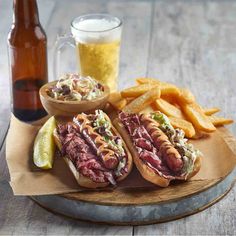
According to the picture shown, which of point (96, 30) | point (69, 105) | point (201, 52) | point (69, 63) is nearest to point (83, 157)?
point (69, 105)

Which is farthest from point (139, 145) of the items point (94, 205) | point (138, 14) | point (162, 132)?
point (138, 14)

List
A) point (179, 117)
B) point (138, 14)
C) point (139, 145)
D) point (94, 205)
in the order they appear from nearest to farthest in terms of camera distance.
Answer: point (94, 205) < point (139, 145) < point (179, 117) < point (138, 14)

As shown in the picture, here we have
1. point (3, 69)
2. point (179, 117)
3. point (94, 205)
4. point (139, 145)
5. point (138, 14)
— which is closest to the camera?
point (94, 205)

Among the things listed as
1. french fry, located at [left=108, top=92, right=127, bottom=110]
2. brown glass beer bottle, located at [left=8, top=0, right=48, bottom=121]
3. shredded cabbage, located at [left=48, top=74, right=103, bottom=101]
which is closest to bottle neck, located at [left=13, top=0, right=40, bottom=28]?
brown glass beer bottle, located at [left=8, top=0, right=48, bottom=121]

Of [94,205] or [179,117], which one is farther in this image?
[179,117]

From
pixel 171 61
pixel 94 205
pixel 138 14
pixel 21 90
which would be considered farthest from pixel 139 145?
pixel 138 14

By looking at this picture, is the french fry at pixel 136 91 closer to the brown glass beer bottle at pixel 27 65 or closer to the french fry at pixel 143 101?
the french fry at pixel 143 101

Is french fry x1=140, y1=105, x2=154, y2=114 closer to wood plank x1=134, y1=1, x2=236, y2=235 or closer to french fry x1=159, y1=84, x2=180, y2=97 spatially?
french fry x1=159, y1=84, x2=180, y2=97

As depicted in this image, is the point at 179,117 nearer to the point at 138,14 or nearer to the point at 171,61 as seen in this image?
the point at 171,61

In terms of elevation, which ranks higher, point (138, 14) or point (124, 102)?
point (124, 102)
